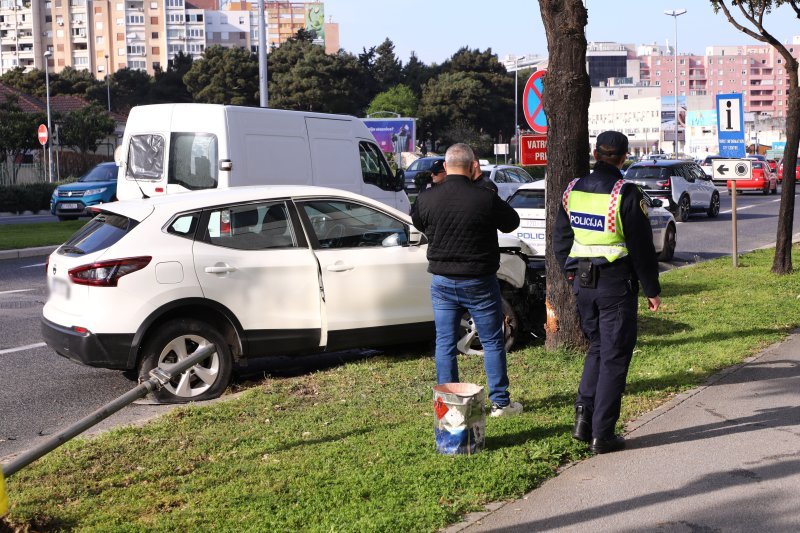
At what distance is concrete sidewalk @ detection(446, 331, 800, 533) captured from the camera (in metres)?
4.84

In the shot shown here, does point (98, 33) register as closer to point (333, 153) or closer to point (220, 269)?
point (333, 153)

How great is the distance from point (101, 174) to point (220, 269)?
890 inches

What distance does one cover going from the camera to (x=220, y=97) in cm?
8238

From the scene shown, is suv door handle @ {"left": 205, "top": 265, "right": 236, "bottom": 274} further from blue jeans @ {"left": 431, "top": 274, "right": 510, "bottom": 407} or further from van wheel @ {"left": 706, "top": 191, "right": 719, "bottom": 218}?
van wheel @ {"left": 706, "top": 191, "right": 719, "bottom": 218}

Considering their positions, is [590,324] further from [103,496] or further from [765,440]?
[103,496]

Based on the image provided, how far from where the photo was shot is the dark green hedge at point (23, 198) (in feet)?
113

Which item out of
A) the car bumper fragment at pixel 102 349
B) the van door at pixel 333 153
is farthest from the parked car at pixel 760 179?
the car bumper fragment at pixel 102 349

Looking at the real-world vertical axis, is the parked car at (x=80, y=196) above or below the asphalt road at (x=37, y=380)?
above

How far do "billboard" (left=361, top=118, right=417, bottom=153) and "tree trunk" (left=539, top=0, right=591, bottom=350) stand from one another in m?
31.9

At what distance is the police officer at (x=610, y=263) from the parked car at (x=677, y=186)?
22138 mm

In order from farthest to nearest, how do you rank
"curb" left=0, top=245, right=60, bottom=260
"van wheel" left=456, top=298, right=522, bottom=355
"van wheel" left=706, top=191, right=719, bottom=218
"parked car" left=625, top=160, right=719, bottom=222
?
1. "van wheel" left=706, top=191, right=719, bottom=218
2. "parked car" left=625, top=160, right=719, bottom=222
3. "curb" left=0, top=245, right=60, bottom=260
4. "van wheel" left=456, top=298, right=522, bottom=355

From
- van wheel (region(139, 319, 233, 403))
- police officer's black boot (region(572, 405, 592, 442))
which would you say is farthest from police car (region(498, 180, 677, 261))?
police officer's black boot (region(572, 405, 592, 442))

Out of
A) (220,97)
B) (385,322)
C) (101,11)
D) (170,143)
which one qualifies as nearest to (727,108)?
(170,143)

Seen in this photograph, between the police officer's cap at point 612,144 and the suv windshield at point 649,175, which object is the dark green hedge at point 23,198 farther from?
the police officer's cap at point 612,144
